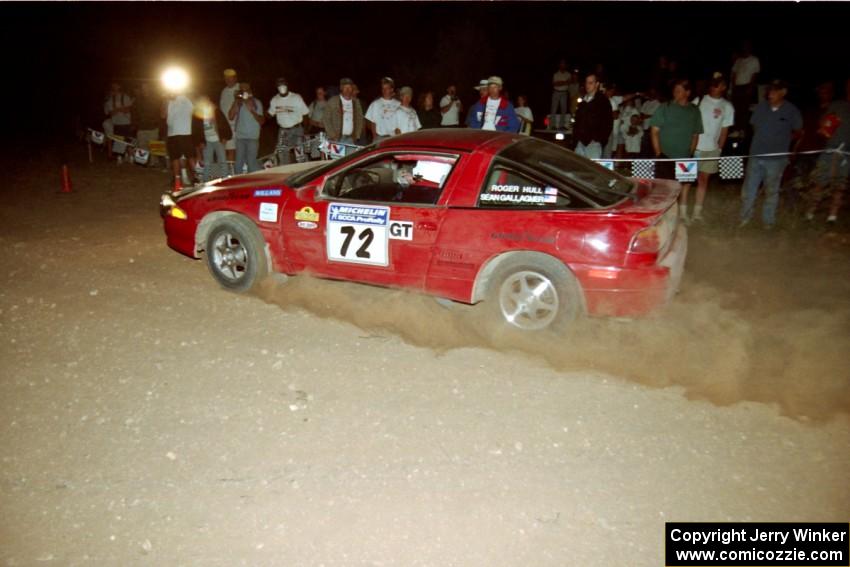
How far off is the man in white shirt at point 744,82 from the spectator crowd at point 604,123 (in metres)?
0.02

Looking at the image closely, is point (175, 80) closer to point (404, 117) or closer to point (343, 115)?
point (343, 115)

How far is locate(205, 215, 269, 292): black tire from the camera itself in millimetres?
6191

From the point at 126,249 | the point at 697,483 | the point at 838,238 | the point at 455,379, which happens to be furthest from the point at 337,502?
the point at 838,238

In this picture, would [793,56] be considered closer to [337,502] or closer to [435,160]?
[435,160]

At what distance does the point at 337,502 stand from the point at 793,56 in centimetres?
2365

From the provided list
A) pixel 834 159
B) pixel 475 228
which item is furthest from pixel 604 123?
pixel 475 228

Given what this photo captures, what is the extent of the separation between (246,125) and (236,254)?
5034mm

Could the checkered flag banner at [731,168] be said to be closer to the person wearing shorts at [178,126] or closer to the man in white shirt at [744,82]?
the man in white shirt at [744,82]

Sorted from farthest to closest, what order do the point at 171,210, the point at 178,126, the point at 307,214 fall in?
1. the point at 178,126
2. the point at 171,210
3. the point at 307,214

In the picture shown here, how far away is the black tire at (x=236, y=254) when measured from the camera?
619cm

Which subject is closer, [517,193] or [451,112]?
[517,193]

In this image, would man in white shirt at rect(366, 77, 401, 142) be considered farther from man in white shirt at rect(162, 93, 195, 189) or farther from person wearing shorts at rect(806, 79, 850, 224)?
person wearing shorts at rect(806, 79, 850, 224)

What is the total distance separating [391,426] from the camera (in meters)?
4.16

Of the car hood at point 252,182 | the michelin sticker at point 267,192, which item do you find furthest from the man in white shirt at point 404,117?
the michelin sticker at point 267,192
